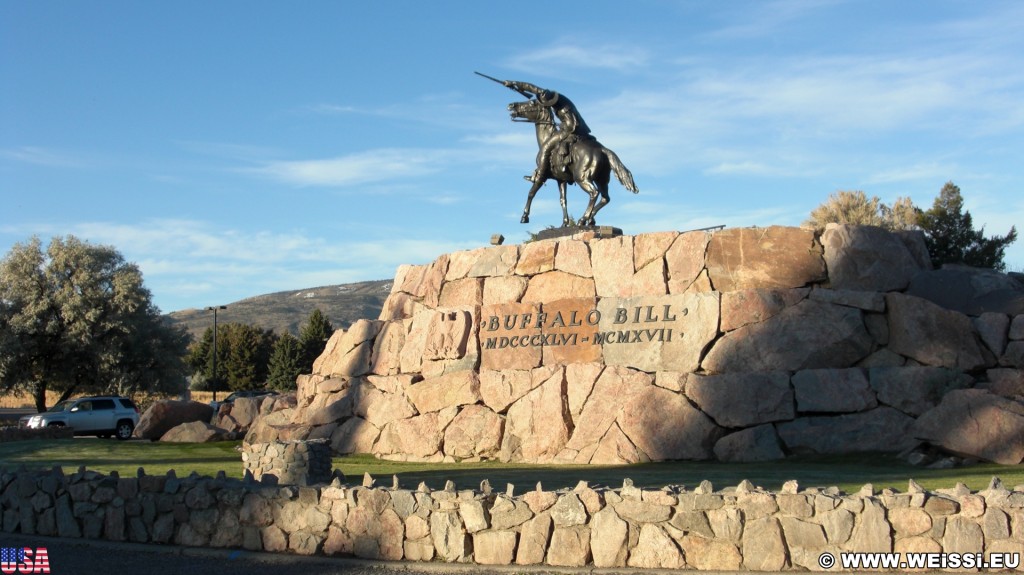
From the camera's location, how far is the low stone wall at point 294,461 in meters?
16.4

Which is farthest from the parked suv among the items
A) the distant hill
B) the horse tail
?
the distant hill

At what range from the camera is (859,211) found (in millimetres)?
48312

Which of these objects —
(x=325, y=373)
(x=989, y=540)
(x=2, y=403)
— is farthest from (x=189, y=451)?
(x=2, y=403)

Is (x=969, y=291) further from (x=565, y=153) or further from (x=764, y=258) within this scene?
(x=565, y=153)

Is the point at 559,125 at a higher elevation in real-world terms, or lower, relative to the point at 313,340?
higher

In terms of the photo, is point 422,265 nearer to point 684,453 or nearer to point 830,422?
point 684,453

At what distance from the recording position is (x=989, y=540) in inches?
382

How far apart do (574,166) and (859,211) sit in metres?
Result: 27.3

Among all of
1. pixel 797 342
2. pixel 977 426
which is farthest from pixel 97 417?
pixel 977 426

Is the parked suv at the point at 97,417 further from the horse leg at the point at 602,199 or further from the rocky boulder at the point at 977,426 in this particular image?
the rocky boulder at the point at 977,426

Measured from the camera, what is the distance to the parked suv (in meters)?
34.9

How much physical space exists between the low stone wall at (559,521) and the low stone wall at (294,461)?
3491mm

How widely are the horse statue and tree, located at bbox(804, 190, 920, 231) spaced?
923 inches

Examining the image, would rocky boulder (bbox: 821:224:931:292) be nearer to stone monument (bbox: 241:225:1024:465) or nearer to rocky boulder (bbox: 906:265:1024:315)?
stone monument (bbox: 241:225:1024:465)
